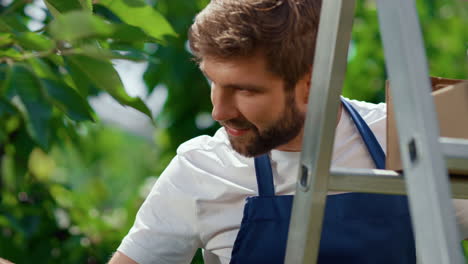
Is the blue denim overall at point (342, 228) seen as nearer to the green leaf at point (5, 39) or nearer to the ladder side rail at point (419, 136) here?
the green leaf at point (5, 39)

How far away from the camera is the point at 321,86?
3.28 ft

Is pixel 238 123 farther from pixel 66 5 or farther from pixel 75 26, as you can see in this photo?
pixel 75 26

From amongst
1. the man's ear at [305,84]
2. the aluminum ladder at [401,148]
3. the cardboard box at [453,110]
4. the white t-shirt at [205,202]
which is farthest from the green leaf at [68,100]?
the cardboard box at [453,110]

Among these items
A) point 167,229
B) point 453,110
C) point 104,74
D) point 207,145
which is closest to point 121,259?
point 167,229

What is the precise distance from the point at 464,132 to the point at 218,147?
62 centimetres

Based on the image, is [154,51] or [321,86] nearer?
[321,86]

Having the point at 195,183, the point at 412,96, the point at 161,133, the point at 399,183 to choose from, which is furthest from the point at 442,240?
the point at 161,133

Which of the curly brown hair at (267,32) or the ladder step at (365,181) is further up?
the curly brown hair at (267,32)

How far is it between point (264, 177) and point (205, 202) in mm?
112

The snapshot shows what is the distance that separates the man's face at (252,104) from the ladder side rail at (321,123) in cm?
29

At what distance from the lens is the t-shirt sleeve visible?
4.77ft

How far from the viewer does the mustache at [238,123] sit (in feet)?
4.35

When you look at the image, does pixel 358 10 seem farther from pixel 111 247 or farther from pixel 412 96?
pixel 412 96

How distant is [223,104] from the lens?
4.23 ft
